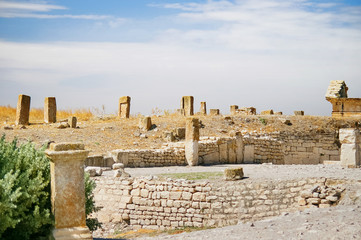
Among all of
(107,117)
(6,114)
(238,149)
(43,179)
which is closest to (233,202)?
(43,179)

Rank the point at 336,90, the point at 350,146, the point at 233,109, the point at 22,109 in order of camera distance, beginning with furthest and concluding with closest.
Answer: the point at 233,109 → the point at 336,90 → the point at 22,109 → the point at 350,146

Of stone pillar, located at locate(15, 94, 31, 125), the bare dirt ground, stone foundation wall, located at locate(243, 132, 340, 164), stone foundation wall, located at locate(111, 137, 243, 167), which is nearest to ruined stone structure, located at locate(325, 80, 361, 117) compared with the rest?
the bare dirt ground

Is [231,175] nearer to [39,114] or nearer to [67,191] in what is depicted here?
[67,191]

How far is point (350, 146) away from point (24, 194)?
1211 cm

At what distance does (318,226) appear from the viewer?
345 inches

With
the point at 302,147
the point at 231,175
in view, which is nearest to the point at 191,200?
the point at 231,175

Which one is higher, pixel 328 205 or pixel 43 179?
pixel 43 179

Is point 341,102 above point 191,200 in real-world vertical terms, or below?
above

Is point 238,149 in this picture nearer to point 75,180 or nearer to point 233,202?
point 233,202

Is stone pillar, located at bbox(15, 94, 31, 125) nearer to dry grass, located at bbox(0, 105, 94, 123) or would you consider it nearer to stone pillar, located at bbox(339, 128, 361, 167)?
dry grass, located at bbox(0, 105, 94, 123)

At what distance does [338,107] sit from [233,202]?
56.8 ft

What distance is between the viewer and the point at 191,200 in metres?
13.7

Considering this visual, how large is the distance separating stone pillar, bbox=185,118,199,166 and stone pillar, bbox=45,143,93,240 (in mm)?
11541

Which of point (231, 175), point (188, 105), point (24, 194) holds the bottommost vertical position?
point (231, 175)
